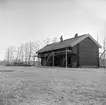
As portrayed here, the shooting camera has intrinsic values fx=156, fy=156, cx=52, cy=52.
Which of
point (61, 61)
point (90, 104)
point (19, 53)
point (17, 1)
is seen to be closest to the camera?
point (90, 104)

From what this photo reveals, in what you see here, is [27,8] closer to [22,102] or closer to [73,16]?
[73,16]

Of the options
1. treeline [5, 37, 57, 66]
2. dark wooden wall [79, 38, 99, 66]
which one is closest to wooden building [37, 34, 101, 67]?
dark wooden wall [79, 38, 99, 66]

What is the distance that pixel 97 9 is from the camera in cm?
541

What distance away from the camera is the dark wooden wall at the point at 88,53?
28562 millimetres

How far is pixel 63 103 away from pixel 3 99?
6.08ft

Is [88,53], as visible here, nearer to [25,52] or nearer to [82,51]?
[82,51]

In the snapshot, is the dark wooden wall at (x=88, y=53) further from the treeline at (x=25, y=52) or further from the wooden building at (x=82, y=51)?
the treeline at (x=25, y=52)

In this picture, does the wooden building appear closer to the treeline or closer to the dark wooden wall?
the dark wooden wall

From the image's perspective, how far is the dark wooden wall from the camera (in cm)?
2856

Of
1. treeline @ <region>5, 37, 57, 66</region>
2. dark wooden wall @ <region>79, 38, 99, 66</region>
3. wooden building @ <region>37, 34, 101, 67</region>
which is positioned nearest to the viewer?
wooden building @ <region>37, 34, 101, 67</region>

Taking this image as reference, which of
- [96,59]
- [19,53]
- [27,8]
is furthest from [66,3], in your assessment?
[19,53]

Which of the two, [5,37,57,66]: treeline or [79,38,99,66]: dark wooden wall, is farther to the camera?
[5,37,57,66]: treeline

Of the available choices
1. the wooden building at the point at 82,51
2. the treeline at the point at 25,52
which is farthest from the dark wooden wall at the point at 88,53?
the treeline at the point at 25,52

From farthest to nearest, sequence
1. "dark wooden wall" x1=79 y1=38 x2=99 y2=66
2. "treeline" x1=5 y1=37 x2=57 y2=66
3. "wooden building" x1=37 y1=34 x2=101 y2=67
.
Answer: "treeline" x1=5 y1=37 x2=57 y2=66
"dark wooden wall" x1=79 y1=38 x2=99 y2=66
"wooden building" x1=37 y1=34 x2=101 y2=67
